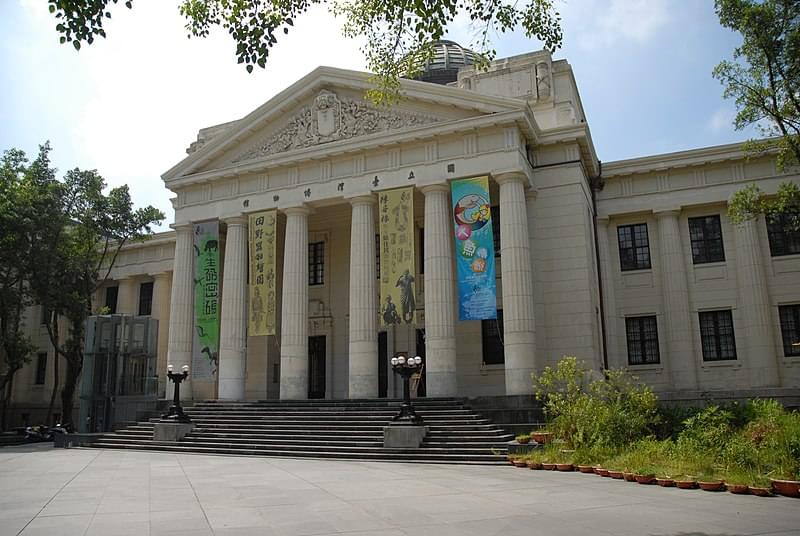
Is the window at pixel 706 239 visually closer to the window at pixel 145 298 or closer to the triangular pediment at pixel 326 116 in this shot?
the triangular pediment at pixel 326 116

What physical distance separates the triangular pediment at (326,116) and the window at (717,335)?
1153 centimetres

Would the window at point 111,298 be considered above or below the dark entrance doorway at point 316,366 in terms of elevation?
above

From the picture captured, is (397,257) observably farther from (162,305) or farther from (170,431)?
(162,305)

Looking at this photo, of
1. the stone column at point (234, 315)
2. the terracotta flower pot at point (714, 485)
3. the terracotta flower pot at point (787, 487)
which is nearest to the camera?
the terracotta flower pot at point (787, 487)

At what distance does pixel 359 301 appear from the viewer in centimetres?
2381

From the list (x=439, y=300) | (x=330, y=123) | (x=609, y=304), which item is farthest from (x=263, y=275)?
(x=609, y=304)

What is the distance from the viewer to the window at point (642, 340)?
25.8 meters

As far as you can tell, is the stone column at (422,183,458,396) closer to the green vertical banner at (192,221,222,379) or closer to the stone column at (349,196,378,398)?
the stone column at (349,196,378,398)

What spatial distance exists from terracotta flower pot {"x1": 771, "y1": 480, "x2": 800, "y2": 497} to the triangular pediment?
50.0 ft

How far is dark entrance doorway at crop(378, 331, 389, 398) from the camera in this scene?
27250 mm

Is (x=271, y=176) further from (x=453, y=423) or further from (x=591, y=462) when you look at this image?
(x=591, y=462)

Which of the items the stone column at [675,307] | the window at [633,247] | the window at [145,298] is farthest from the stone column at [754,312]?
the window at [145,298]

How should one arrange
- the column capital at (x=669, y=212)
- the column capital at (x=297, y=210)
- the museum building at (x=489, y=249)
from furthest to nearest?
1. the column capital at (x=669, y=212)
2. the column capital at (x=297, y=210)
3. the museum building at (x=489, y=249)

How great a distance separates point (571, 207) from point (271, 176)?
1209 cm
